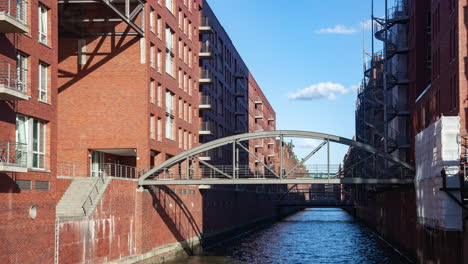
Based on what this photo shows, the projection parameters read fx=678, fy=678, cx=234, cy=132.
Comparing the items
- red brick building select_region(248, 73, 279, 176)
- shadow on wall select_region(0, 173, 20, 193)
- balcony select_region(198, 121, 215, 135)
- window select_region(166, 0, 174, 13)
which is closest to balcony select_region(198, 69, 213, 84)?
balcony select_region(198, 121, 215, 135)

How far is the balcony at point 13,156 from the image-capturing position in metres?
21.7

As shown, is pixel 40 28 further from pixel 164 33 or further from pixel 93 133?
pixel 164 33

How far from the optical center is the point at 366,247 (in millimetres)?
51219

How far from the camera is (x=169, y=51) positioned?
46000mm

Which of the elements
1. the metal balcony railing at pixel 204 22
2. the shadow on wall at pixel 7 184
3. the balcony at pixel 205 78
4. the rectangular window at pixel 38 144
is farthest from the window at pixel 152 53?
the shadow on wall at pixel 7 184

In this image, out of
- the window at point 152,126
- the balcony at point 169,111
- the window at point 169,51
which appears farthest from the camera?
the window at point 169,51

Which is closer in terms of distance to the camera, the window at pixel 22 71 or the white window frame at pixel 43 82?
the window at pixel 22 71

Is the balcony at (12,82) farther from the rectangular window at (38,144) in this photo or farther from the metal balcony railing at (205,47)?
the metal balcony railing at (205,47)

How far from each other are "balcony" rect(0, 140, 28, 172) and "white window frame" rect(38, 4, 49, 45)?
456 centimetres

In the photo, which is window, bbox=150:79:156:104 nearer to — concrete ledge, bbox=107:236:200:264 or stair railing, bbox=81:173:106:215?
concrete ledge, bbox=107:236:200:264

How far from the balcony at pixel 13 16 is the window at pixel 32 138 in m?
3.63

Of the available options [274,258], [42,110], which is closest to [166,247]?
[274,258]

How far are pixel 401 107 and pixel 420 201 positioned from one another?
19730 millimetres

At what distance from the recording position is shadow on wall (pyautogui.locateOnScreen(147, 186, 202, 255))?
39.9 m
